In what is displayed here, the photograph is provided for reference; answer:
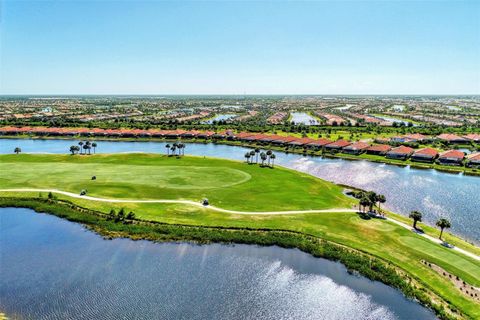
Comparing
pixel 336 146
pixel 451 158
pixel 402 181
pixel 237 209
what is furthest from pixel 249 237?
pixel 451 158

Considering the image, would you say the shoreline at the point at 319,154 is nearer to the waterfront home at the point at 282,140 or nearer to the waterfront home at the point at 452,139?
the waterfront home at the point at 282,140

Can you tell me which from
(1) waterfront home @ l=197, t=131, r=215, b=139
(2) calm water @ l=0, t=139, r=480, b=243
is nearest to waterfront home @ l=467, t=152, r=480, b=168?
(2) calm water @ l=0, t=139, r=480, b=243

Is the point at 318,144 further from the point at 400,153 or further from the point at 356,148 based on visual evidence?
the point at 400,153

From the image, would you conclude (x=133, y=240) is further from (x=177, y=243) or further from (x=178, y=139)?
(x=178, y=139)

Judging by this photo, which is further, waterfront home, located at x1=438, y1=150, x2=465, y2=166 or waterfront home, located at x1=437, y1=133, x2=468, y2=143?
waterfront home, located at x1=437, y1=133, x2=468, y2=143

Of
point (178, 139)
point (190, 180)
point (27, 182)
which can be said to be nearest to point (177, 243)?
point (190, 180)

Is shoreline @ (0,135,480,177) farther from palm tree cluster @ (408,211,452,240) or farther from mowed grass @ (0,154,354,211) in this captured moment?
palm tree cluster @ (408,211,452,240)

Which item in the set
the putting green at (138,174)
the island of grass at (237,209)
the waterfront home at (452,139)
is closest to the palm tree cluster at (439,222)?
the island of grass at (237,209)
